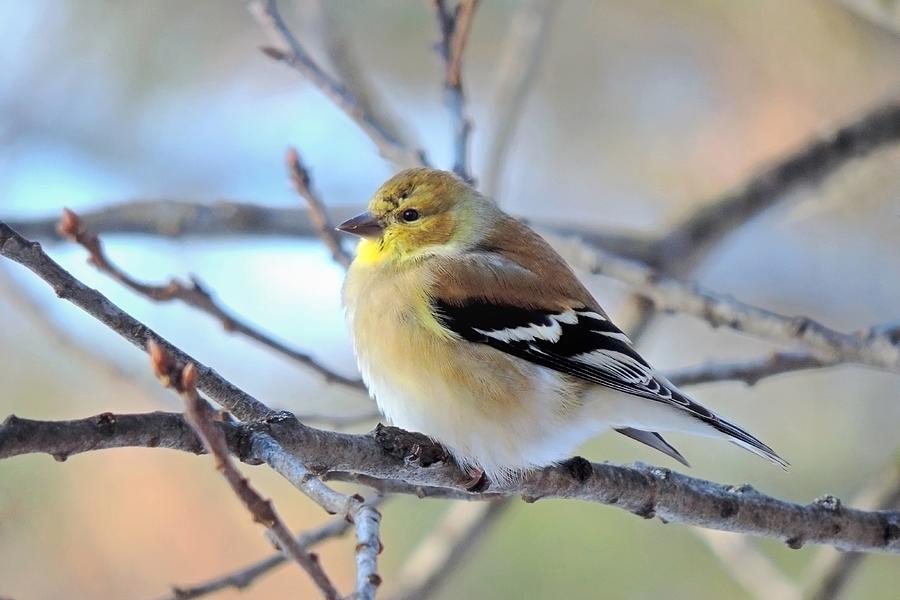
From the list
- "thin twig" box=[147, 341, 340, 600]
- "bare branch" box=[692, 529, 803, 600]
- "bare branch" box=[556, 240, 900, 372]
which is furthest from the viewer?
"bare branch" box=[692, 529, 803, 600]

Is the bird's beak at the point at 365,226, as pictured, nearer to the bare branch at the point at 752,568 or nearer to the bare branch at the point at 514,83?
the bare branch at the point at 514,83

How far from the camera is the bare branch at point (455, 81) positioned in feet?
11.5

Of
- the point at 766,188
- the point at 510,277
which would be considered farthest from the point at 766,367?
the point at 766,188

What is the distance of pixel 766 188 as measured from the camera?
4.52 meters

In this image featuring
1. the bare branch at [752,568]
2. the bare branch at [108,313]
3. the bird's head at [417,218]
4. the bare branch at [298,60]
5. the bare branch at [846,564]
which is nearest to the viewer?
the bare branch at [108,313]

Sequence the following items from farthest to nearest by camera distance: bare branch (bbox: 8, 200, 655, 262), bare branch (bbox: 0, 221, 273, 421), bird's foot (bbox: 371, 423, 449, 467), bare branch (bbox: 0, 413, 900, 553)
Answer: bare branch (bbox: 8, 200, 655, 262), bare branch (bbox: 0, 413, 900, 553), bird's foot (bbox: 371, 423, 449, 467), bare branch (bbox: 0, 221, 273, 421)

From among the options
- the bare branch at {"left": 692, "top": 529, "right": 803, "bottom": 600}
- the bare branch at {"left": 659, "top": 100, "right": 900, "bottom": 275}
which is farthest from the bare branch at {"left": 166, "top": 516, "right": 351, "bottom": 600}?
the bare branch at {"left": 659, "top": 100, "right": 900, "bottom": 275}

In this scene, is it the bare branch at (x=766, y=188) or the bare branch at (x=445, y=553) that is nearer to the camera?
the bare branch at (x=445, y=553)

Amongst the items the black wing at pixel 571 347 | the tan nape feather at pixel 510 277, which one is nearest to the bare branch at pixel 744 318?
the tan nape feather at pixel 510 277

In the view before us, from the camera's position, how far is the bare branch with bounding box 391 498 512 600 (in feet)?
12.8

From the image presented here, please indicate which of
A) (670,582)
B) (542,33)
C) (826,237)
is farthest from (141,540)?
(826,237)

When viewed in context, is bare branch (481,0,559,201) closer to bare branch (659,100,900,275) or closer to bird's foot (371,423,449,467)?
bare branch (659,100,900,275)

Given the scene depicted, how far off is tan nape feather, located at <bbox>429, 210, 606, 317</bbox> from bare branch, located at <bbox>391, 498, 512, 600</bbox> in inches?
40.2

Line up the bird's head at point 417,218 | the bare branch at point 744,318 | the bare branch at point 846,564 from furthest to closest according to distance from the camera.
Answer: the bare branch at point 846,564 → the bird's head at point 417,218 → the bare branch at point 744,318
